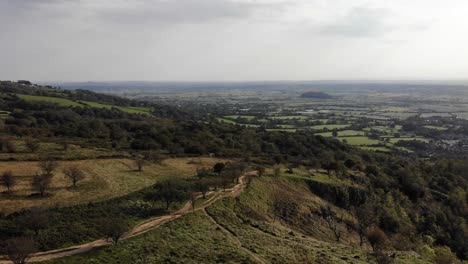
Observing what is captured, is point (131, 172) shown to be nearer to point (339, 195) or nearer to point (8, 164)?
point (8, 164)

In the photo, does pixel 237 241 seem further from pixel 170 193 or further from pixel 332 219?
pixel 332 219

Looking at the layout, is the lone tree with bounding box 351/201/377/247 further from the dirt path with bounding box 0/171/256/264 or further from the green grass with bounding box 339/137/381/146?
the green grass with bounding box 339/137/381/146

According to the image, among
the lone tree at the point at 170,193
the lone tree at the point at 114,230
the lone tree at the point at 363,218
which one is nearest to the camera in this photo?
the lone tree at the point at 114,230

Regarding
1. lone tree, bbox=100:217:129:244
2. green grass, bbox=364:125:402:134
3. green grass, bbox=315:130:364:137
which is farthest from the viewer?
green grass, bbox=364:125:402:134

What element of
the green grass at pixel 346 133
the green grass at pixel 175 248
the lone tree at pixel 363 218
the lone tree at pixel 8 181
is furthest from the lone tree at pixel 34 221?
the green grass at pixel 346 133

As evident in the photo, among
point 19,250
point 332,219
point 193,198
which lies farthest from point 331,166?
point 19,250

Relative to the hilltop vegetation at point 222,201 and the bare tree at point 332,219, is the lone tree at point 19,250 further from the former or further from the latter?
the bare tree at point 332,219

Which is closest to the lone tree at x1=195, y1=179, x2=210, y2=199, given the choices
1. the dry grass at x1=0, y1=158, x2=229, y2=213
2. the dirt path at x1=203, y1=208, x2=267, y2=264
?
the dirt path at x1=203, y1=208, x2=267, y2=264
